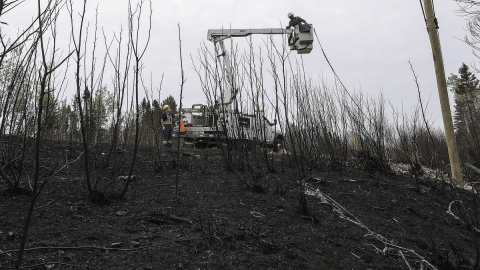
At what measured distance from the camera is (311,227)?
2.28m

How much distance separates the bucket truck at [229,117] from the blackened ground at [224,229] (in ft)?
2.05

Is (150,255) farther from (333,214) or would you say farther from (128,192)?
(333,214)

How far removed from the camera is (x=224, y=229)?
201cm

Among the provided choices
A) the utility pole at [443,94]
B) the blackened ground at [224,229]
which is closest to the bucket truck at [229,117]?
the blackened ground at [224,229]

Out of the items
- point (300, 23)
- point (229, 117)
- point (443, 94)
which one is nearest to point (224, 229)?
point (300, 23)

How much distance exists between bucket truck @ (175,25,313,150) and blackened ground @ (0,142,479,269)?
625 millimetres

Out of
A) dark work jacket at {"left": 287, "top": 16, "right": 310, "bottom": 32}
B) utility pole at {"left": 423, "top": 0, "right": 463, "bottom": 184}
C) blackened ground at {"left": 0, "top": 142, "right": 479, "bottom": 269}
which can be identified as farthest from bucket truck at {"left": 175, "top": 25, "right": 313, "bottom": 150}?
utility pole at {"left": 423, "top": 0, "right": 463, "bottom": 184}

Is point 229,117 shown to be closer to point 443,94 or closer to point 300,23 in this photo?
point 300,23

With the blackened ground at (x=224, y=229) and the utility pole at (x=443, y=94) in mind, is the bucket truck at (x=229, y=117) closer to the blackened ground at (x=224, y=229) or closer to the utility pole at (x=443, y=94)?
the blackened ground at (x=224, y=229)

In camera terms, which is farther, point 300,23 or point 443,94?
point 300,23

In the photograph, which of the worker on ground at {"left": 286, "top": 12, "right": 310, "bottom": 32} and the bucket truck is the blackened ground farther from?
the worker on ground at {"left": 286, "top": 12, "right": 310, "bottom": 32}

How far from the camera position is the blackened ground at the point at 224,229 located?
1646 mm

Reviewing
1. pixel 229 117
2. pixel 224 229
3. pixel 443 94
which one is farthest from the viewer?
pixel 229 117

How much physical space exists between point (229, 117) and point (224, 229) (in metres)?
5.80
